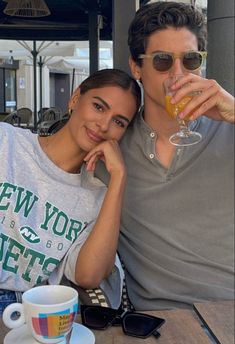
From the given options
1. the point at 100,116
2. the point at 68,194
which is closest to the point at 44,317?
the point at 68,194

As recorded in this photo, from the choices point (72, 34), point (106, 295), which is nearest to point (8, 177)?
point (106, 295)

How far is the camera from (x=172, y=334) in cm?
116

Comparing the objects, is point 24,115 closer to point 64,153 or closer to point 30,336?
point 64,153

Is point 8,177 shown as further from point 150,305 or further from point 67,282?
point 150,305

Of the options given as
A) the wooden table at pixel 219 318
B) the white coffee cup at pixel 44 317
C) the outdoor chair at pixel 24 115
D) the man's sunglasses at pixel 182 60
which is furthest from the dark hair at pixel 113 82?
the outdoor chair at pixel 24 115

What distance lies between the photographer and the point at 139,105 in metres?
1.85

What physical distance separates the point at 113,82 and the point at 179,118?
34 centimetres

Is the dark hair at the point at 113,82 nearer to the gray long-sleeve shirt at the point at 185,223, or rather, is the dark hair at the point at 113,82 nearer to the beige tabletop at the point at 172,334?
the gray long-sleeve shirt at the point at 185,223

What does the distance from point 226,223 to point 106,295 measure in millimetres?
501

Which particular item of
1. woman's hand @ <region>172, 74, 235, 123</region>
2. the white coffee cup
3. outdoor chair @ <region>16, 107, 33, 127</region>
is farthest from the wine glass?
outdoor chair @ <region>16, 107, 33, 127</region>

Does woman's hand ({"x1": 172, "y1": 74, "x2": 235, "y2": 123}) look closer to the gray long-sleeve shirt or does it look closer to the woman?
the gray long-sleeve shirt

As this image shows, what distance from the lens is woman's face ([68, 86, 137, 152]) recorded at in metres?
1.71

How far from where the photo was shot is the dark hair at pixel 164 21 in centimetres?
174

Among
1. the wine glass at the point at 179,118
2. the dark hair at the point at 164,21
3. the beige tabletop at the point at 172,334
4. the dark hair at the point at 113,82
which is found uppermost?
the dark hair at the point at 164,21
